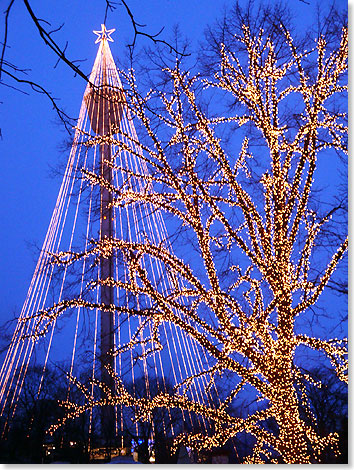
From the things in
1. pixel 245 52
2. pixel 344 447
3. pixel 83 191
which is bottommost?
pixel 344 447

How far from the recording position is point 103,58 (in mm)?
7438

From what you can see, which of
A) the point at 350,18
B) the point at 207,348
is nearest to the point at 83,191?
the point at 207,348

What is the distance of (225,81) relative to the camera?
13.8ft

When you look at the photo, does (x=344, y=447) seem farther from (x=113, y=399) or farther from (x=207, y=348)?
(x=113, y=399)

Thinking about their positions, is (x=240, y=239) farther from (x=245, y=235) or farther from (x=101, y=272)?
(x=101, y=272)

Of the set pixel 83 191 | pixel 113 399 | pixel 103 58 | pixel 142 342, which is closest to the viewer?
pixel 113 399

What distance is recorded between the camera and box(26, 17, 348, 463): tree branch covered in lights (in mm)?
3887

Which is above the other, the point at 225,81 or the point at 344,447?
the point at 225,81

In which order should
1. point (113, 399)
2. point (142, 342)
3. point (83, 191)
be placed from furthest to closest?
1. point (83, 191)
2. point (142, 342)
3. point (113, 399)

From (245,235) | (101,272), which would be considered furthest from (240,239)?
(101,272)

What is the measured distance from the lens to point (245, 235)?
441 centimetres

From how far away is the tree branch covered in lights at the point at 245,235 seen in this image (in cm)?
389

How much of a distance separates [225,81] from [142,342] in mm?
2187

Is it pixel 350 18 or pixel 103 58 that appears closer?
pixel 350 18
